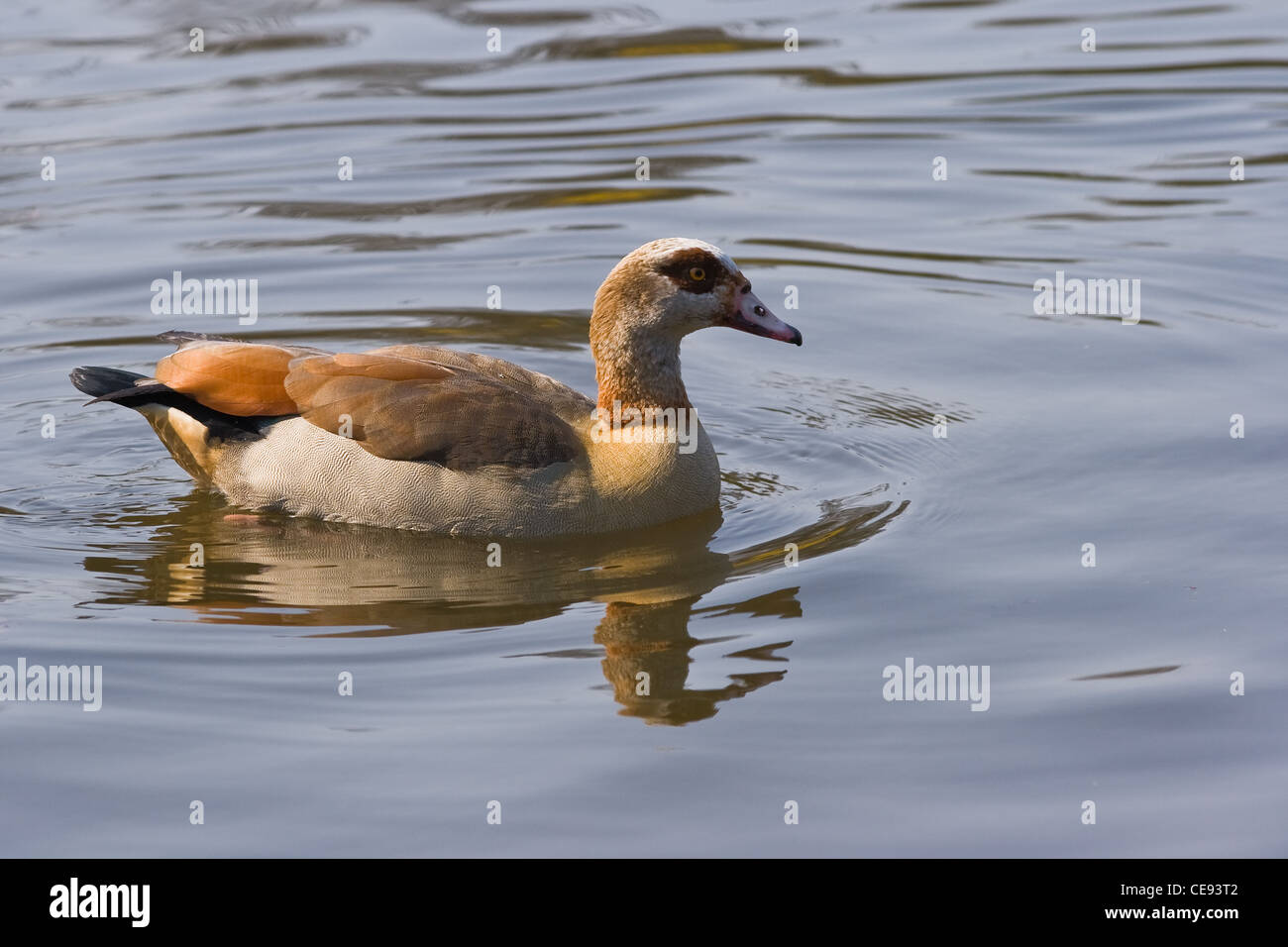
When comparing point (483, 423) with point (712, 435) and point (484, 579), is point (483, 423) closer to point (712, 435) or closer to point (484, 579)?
point (484, 579)

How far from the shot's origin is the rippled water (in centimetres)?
661

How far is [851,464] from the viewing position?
9.90 m

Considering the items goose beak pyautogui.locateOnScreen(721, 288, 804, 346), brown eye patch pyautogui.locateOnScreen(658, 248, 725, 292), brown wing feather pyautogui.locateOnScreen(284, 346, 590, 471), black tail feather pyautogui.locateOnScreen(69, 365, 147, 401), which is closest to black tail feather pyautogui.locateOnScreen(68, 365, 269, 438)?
black tail feather pyautogui.locateOnScreen(69, 365, 147, 401)

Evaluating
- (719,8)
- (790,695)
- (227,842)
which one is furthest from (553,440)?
(719,8)

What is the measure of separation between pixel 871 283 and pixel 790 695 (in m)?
5.93

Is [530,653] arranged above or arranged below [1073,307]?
below

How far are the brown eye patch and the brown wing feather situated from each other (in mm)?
919

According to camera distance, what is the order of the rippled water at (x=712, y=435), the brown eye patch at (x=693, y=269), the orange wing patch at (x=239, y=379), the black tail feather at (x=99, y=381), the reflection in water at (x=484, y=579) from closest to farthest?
1. the rippled water at (x=712, y=435)
2. the reflection in water at (x=484, y=579)
3. the brown eye patch at (x=693, y=269)
4. the orange wing patch at (x=239, y=379)
5. the black tail feather at (x=99, y=381)

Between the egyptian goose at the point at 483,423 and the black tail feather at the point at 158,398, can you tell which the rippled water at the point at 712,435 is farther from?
the black tail feather at the point at 158,398

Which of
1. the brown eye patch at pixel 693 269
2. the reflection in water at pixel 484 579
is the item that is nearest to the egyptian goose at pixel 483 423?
the brown eye patch at pixel 693 269

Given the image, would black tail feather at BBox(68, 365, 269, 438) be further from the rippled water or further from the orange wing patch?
the rippled water

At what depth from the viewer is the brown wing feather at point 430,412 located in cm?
884

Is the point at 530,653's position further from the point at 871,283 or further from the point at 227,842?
the point at 871,283

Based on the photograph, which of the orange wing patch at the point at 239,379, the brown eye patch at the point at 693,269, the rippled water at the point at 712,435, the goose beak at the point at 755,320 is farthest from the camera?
the orange wing patch at the point at 239,379
